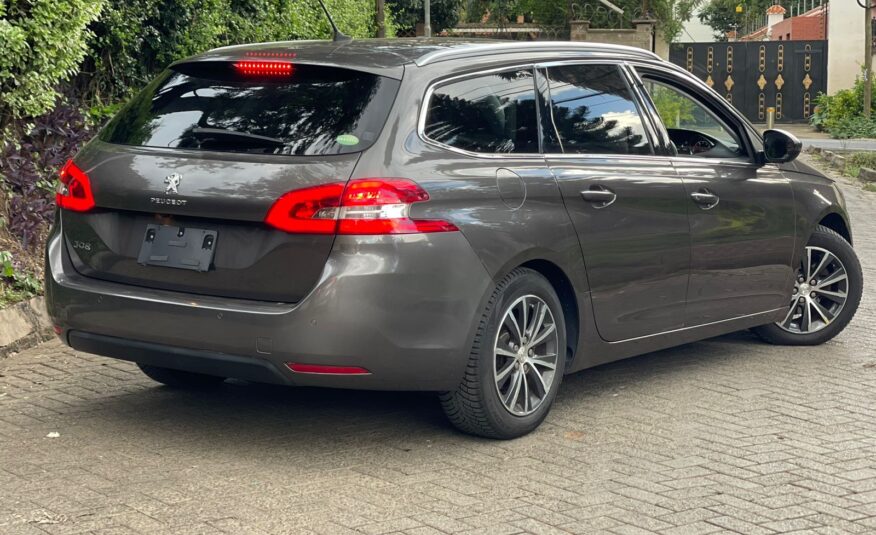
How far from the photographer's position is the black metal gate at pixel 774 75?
131 feet

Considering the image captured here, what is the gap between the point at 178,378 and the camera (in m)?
6.35

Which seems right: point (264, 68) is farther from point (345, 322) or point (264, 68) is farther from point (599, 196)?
point (599, 196)

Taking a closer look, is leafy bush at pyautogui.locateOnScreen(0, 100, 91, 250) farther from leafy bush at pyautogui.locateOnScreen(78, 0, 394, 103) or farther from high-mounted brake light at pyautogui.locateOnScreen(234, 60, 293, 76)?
high-mounted brake light at pyautogui.locateOnScreen(234, 60, 293, 76)

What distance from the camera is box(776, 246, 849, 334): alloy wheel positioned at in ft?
25.1

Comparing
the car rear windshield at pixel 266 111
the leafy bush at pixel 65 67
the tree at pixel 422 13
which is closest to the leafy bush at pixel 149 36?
the leafy bush at pixel 65 67

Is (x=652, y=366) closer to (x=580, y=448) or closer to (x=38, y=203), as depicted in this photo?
(x=580, y=448)

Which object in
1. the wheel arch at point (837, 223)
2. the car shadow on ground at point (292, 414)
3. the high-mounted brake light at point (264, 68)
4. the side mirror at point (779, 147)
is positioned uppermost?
the high-mounted brake light at point (264, 68)

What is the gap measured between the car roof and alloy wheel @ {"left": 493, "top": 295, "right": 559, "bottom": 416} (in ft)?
3.58

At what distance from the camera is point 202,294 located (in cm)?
507

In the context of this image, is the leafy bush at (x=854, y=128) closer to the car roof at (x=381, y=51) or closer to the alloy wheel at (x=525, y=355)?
the car roof at (x=381, y=51)

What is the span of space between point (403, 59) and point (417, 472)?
168 cm

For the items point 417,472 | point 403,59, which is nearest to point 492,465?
point 417,472

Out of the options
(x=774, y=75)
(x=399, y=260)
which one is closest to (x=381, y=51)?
(x=399, y=260)

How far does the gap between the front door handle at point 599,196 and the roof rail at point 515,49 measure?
705mm
